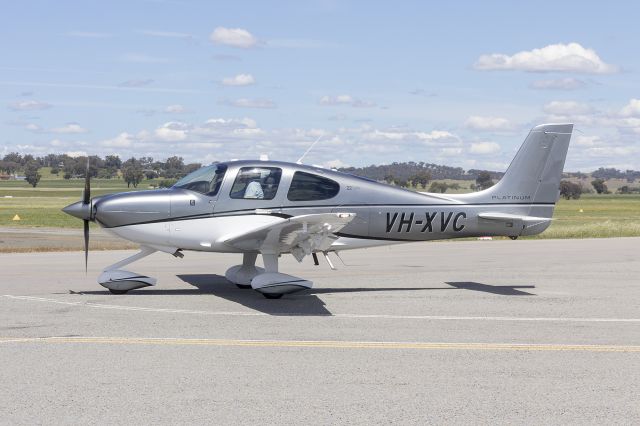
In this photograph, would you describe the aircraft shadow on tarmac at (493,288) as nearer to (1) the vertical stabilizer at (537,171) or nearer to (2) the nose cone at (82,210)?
(1) the vertical stabilizer at (537,171)

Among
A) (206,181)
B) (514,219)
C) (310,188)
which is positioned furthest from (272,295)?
(514,219)

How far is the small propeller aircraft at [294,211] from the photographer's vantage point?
13836 millimetres

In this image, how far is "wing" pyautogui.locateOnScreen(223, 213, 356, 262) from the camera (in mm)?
12664

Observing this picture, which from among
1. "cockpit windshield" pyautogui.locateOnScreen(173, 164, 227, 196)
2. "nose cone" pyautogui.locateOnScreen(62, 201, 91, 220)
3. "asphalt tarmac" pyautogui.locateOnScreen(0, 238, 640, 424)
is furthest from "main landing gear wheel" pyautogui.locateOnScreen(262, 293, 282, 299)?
"nose cone" pyautogui.locateOnScreen(62, 201, 91, 220)

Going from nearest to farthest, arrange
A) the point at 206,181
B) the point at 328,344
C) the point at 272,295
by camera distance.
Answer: the point at 328,344 → the point at 272,295 → the point at 206,181

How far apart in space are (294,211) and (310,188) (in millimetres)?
533

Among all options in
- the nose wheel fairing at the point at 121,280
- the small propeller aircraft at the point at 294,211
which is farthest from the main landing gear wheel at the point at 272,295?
the nose wheel fairing at the point at 121,280

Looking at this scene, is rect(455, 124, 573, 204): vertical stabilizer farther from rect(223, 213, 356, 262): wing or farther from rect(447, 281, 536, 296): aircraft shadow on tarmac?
rect(223, 213, 356, 262): wing

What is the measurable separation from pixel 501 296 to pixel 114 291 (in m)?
6.79

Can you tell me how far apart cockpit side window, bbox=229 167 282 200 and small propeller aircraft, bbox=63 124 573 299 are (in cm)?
2

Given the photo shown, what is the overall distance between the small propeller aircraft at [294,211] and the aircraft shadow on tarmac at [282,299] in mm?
293

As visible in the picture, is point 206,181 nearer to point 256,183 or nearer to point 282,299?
point 256,183

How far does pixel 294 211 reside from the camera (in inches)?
571

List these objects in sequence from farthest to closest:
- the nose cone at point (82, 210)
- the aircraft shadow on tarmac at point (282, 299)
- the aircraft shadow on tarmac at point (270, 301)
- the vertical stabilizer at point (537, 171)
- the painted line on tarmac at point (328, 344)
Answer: the vertical stabilizer at point (537, 171), the nose cone at point (82, 210), the aircraft shadow on tarmac at point (282, 299), the aircraft shadow on tarmac at point (270, 301), the painted line on tarmac at point (328, 344)
